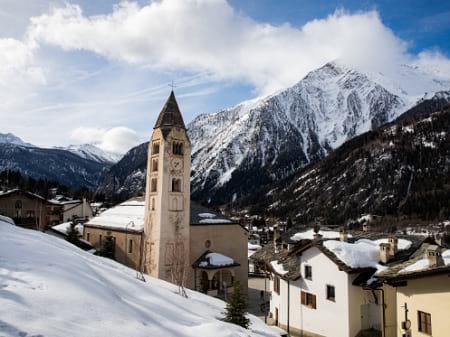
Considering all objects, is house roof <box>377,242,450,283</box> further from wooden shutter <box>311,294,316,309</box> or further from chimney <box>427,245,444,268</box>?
wooden shutter <box>311,294,316,309</box>

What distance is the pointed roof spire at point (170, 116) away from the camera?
4697cm

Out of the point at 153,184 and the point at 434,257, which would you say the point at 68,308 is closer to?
the point at 434,257

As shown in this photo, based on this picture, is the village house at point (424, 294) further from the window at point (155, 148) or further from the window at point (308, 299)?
the window at point (155, 148)

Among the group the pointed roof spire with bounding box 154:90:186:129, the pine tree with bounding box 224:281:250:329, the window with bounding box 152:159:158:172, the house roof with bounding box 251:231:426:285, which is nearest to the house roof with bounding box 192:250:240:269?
the window with bounding box 152:159:158:172

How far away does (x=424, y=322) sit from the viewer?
19.2 meters

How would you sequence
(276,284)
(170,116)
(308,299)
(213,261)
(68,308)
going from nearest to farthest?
(68,308) < (308,299) < (276,284) < (213,261) < (170,116)

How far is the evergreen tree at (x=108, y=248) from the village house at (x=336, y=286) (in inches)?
886

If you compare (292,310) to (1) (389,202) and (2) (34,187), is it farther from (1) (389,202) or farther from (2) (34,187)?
(1) (389,202)

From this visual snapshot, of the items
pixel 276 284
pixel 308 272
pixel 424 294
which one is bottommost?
pixel 276 284

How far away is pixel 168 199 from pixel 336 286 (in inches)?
892

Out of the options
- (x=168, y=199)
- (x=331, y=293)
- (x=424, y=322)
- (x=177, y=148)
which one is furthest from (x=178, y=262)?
(x=424, y=322)

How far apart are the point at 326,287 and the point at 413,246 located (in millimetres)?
6841

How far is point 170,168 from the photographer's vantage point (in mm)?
45531

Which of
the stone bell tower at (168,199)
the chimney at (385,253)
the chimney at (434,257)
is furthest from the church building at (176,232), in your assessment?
the chimney at (434,257)
